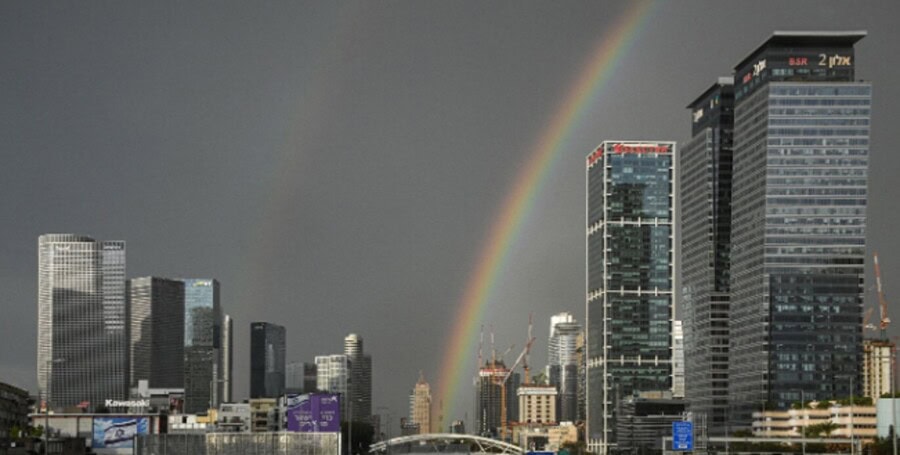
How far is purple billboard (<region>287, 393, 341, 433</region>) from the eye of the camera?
599ft

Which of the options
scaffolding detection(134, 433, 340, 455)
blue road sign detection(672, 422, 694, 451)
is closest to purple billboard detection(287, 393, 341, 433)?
scaffolding detection(134, 433, 340, 455)

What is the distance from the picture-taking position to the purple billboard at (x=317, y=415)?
182m

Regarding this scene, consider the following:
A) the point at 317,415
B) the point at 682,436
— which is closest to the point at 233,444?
the point at 317,415

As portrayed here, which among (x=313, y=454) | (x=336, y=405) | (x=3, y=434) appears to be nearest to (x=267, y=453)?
(x=313, y=454)

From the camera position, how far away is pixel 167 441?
146750 millimetres

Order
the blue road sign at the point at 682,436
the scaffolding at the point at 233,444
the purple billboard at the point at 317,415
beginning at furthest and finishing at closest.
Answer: the blue road sign at the point at 682,436
the purple billboard at the point at 317,415
the scaffolding at the point at 233,444

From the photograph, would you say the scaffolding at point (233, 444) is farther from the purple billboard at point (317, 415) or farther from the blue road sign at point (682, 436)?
the blue road sign at point (682, 436)

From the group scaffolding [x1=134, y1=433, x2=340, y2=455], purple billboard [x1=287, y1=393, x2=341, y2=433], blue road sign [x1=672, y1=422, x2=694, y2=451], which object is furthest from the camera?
blue road sign [x1=672, y1=422, x2=694, y2=451]

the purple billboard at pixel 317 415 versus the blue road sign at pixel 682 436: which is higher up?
the purple billboard at pixel 317 415

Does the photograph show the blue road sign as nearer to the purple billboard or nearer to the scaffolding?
the purple billboard

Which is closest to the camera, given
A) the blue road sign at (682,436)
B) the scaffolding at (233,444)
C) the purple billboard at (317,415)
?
the scaffolding at (233,444)

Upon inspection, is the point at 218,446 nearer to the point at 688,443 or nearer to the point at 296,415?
the point at 296,415

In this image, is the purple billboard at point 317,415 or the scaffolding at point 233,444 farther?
the purple billboard at point 317,415

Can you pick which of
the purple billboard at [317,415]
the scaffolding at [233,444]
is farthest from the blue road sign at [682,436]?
the scaffolding at [233,444]
